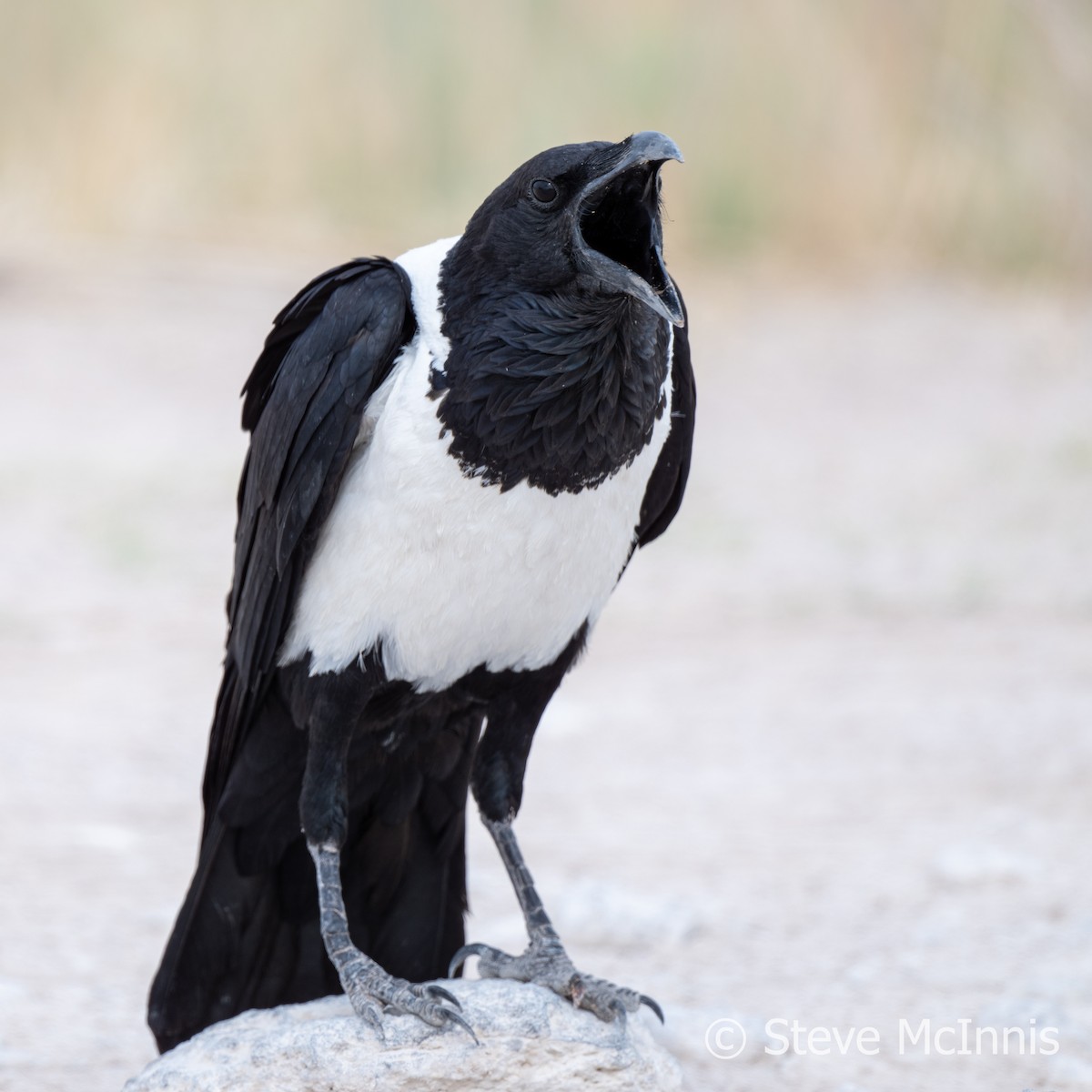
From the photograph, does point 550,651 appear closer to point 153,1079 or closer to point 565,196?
point 565,196

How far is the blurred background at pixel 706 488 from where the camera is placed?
4570 millimetres

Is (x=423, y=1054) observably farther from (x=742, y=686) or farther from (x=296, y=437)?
(x=742, y=686)

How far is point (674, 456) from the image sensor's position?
3709 millimetres

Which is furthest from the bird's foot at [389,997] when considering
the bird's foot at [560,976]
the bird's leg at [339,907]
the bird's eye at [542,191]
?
the bird's eye at [542,191]

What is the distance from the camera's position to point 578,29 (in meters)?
11.9

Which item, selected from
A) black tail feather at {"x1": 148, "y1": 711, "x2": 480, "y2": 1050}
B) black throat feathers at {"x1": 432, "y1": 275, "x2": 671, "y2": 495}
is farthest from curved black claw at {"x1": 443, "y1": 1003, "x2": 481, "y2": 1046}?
black throat feathers at {"x1": 432, "y1": 275, "x2": 671, "y2": 495}

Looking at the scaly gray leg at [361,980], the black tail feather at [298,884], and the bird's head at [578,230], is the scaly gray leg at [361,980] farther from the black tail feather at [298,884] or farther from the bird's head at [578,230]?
the bird's head at [578,230]

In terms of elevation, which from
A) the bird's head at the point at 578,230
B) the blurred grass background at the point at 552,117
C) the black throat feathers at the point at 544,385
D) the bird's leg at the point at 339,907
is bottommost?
the bird's leg at the point at 339,907

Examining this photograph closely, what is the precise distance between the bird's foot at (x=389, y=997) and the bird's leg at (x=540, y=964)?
29cm

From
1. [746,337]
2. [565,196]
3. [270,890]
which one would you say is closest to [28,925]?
[270,890]

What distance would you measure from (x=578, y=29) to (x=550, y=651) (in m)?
9.36

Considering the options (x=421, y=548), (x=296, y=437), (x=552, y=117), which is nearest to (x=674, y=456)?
(x=421, y=548)

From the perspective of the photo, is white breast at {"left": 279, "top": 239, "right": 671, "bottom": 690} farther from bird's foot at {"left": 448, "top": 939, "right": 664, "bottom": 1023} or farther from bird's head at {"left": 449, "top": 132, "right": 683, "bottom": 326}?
bird's foot at {"left": 448, "top": 939, "right": 664, "bottom": 1023}

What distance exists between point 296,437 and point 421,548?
356mm
